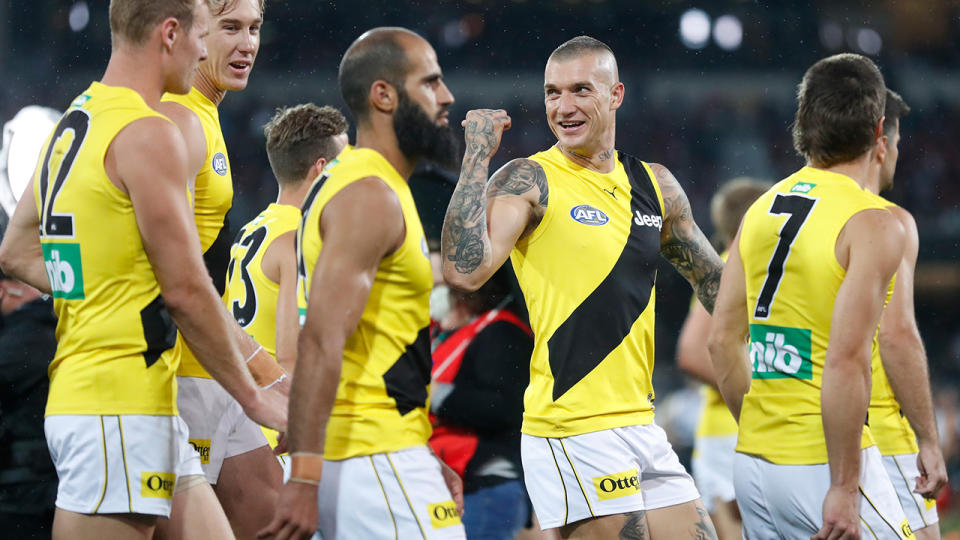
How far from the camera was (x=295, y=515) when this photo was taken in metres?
2.47

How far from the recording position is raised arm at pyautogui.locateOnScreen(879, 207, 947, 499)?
392 cm

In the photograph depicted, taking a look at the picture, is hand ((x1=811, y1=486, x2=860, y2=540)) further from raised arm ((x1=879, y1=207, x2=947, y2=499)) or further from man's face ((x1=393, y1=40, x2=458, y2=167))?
man's face ((x1=393, y1=40, x2=458, y2=167))

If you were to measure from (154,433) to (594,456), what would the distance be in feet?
4.90

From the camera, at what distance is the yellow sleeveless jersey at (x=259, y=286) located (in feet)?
14.0

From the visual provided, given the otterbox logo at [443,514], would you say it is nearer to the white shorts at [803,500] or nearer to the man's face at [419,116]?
the man's face at [419,116]

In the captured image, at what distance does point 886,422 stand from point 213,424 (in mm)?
2542

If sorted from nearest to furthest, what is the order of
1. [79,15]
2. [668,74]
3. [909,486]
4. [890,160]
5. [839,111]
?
[839,111] < [909,486] < [890,160] < [79,15] < [668,74]

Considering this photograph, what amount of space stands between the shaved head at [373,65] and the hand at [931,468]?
2460mm

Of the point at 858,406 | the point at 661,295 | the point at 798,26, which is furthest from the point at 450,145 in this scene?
the point at 798,26

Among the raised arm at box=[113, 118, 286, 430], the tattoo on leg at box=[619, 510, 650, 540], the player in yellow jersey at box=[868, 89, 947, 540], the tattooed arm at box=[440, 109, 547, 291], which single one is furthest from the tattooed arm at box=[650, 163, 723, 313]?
the raised arm at box=[113, 118, 286, 430]

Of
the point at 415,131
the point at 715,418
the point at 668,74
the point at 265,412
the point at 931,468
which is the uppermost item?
the point at 668,74

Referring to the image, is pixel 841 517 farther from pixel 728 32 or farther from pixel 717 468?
pixel 728 32

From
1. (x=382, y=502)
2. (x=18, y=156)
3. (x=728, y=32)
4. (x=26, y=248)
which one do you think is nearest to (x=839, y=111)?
(x=382, y=502)

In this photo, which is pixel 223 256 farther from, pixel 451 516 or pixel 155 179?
pixel 451 516
